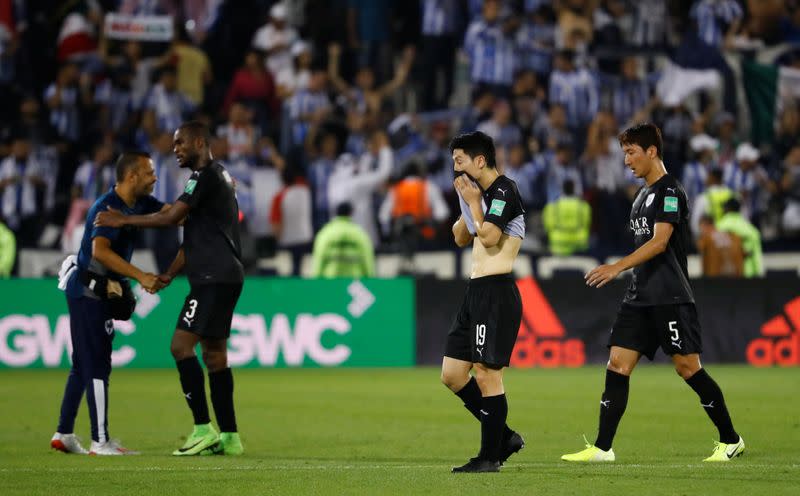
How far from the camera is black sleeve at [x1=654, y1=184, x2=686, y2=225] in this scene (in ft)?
28.7

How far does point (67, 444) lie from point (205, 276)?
4.88 feet

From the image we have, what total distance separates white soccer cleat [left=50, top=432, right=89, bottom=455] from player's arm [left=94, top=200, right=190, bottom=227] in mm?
1482

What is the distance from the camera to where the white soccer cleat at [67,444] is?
9.55 m

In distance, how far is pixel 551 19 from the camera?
24.2 metres

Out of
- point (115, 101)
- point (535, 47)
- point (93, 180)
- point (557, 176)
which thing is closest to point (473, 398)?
point (557, 176)

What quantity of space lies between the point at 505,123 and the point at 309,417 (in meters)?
11.0

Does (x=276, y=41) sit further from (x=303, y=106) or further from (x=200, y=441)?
(x=200, y=441)

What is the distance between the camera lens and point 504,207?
26.7 ft

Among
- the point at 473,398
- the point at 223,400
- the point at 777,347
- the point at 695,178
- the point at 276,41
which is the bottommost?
the point at 777,347

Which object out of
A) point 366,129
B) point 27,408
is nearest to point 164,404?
point 27,408

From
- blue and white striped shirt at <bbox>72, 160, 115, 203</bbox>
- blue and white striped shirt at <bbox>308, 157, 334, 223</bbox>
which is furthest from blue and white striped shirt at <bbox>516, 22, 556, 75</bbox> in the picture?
blue and white striped shirt at <bbox>72, 160, 115, 203</bbox>

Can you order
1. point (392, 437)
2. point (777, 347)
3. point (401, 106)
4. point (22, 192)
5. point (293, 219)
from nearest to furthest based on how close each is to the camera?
1. point (392, 437)
2. point (777, 347)
3. point (293, 219)
4. point (22, 192)
5. point (401, 106)

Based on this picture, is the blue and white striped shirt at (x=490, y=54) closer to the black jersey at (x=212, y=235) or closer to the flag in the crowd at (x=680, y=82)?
the flag in the crowd at (x=680, y=82)

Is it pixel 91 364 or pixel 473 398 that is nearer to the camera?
pixel 473 398
